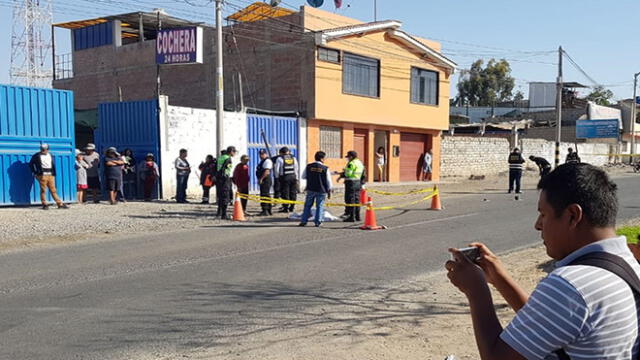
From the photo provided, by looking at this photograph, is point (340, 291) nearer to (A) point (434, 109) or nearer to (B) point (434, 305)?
(B) point (434, 305)

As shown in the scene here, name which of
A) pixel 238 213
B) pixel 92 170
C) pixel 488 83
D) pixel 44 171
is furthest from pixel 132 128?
pixel 488 83

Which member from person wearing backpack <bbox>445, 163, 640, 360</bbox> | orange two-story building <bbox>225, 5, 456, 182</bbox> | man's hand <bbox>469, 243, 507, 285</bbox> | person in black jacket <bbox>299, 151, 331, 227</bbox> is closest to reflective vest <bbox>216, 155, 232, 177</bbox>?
person in black jacket <bbox>299, 151, 331, 227</bbox>

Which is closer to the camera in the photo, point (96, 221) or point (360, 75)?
point (96, 221)

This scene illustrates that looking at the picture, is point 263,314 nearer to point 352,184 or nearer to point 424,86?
point 352,184

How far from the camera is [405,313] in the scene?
5.59 meters

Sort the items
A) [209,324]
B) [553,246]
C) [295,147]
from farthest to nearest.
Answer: [295,147]
[209,324]
[553,246]

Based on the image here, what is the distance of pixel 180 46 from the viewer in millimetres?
→ 18016

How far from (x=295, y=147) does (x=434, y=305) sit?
16.5 meters

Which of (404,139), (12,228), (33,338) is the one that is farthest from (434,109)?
(33,338)

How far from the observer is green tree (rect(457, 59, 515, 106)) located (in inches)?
2734

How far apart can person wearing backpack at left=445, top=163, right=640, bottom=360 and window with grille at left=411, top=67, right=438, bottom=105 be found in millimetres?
26188

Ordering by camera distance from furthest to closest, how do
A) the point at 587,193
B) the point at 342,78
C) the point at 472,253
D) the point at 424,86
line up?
the point at 424,86
the point at 342,78
the point at 472,253
the point at 587,193

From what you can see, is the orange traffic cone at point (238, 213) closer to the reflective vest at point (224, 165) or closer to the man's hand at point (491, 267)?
the reflective vest at point (224, 165)

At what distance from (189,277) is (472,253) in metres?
5.51
